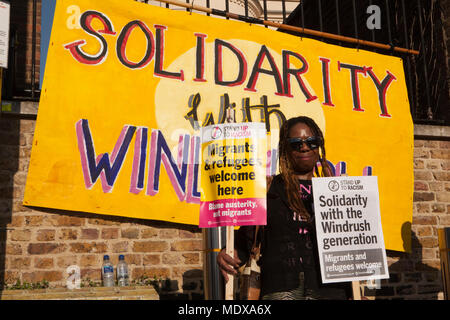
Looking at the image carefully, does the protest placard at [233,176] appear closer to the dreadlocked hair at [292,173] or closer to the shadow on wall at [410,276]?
the dreadlocked hair at [292,173]

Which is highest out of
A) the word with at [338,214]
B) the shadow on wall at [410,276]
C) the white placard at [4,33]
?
the white placard at [4,33]

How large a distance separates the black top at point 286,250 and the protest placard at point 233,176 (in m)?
0.12

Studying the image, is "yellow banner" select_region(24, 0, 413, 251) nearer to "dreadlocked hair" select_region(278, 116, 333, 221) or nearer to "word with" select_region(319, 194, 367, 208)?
"dreadlocked hair" select_region(278, 116, 333, 221)

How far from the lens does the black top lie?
10.1 feet

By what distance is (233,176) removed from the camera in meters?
3.31

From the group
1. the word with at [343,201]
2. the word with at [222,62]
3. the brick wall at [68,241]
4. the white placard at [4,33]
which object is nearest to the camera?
the word with at [343,201]

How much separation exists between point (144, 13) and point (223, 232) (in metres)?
2.63

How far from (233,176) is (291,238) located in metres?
0.53

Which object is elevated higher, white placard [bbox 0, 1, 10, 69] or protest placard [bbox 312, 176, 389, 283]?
white placard [bbox 0, 1, 10, 69]

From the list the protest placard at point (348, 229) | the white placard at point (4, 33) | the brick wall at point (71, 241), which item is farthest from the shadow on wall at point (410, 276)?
the white placard at point (4, 33)

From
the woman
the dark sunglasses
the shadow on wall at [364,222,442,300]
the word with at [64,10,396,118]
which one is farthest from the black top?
the shadow on wall at [364,222,442,300]

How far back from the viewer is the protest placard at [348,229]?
306cm

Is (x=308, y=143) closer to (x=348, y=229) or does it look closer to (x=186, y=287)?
(x=348, y=229)

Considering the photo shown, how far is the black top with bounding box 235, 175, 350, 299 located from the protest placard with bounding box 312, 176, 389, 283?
103mm
